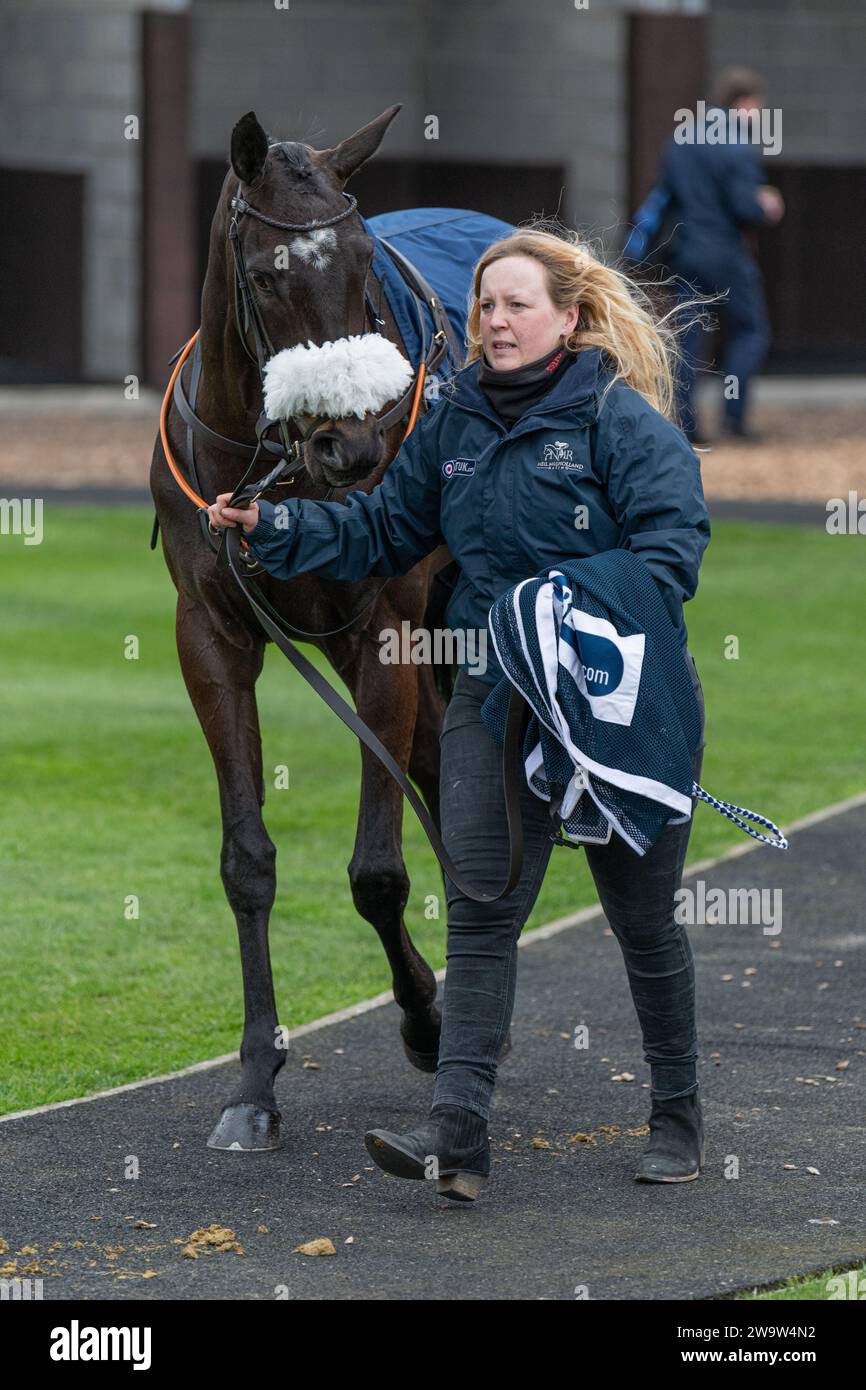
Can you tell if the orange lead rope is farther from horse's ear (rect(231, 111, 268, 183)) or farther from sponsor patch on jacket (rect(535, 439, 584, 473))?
sponsor patch on jacket (rect(535, 439, 584, 473))

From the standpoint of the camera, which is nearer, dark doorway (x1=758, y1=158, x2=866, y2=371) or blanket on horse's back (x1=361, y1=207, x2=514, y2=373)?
blanket on horse's back (x1=361, y1=207, x2=514, y2=373)

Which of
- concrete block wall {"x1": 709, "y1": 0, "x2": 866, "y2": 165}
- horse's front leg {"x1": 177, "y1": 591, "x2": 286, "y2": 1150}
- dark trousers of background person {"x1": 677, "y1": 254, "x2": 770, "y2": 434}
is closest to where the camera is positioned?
horse's front leg {"x1": 177, "y1": 591, "x2": 286, "y2": 1150}

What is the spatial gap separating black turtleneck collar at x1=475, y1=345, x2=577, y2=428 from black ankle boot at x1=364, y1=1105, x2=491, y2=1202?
4.98 feet

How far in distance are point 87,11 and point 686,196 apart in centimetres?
817

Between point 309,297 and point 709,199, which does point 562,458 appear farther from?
point 709,199

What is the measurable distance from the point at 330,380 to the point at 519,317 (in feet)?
1.42

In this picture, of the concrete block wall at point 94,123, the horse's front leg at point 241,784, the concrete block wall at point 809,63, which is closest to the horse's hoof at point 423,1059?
the horse's front leg at point 241,784

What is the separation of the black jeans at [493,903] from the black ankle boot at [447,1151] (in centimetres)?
3

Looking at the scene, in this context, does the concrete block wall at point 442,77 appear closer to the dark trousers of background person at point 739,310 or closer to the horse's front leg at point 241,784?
the dark trousers of background person at point 739,310

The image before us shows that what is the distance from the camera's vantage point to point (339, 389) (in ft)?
16.1

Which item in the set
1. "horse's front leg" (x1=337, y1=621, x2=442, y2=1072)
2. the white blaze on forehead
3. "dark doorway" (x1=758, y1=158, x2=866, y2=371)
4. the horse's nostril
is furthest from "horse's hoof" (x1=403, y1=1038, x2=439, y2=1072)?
"dark doorway" (x1=758, y1=158, x2=866, y2=371)

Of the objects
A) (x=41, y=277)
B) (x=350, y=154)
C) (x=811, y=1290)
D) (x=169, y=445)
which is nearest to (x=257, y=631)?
(x=169, y=445)

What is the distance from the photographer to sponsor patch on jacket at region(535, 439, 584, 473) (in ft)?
15.9

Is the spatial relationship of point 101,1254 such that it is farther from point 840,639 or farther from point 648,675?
point 840,639
